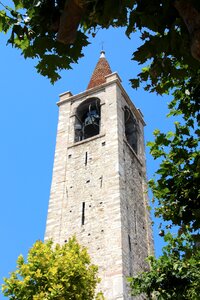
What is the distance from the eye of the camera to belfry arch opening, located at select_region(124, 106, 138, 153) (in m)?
24.3

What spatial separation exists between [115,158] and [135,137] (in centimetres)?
506

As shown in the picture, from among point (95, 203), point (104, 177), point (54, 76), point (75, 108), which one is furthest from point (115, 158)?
point (54, 76)

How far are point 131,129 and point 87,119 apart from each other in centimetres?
280

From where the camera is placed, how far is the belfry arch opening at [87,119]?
23.5 m

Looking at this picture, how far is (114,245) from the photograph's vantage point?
16531mm

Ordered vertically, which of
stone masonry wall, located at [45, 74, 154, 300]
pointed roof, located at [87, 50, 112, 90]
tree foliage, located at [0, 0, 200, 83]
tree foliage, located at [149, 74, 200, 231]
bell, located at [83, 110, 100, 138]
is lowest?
tree foliage, located at [0, 0, 200, 83]

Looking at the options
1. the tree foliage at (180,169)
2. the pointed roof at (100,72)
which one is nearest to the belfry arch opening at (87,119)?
the pointed roof at (100,72)

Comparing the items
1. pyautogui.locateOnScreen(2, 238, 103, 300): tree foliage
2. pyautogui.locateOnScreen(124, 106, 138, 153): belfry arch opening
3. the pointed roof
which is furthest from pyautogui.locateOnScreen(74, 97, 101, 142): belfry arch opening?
pyautogui.locateOnScreen(2, 238, 103, 300): tree foliage

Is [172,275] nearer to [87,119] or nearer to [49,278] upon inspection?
[49,278]

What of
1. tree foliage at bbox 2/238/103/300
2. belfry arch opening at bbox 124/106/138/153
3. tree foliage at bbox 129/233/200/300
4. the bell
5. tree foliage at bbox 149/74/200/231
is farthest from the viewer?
belfry arch opening at bbox 124/106/138/153

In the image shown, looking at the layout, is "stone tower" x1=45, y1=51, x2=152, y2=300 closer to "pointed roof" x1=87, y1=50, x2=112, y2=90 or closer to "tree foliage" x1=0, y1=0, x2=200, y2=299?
"pointed roof" x1=87, y1=50, x2=112, y2=90

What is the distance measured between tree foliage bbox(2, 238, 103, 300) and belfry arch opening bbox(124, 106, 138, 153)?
13351 mm

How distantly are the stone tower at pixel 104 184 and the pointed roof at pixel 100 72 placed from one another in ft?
4.90

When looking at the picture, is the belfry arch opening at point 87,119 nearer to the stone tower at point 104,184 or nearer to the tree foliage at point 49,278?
the stone tower at point 104,184
